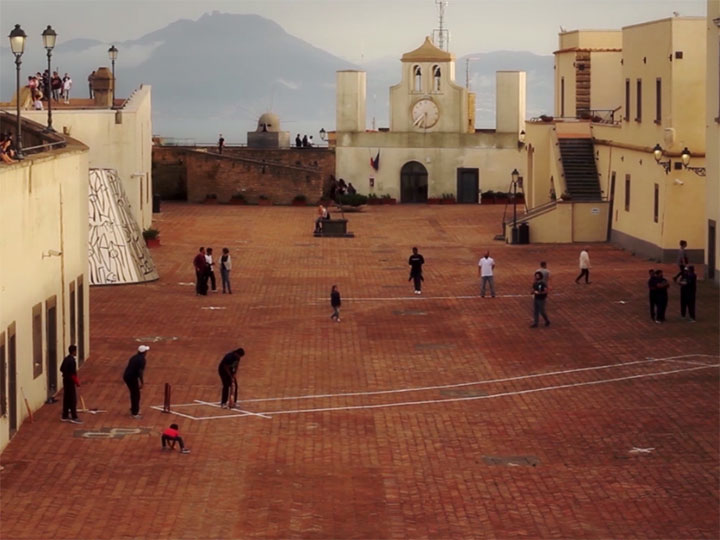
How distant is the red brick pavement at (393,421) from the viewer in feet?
66.9

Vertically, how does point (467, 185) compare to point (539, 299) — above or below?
above

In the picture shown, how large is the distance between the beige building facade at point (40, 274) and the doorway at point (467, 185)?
4125cm

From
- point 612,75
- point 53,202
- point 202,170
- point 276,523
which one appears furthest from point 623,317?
point 202,170

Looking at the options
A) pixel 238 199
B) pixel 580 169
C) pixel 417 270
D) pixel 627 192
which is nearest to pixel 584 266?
pixel 417 270

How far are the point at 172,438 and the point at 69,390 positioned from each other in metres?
2.67

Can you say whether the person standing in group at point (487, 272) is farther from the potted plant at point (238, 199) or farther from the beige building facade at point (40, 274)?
the potted plant at point (238, 199)

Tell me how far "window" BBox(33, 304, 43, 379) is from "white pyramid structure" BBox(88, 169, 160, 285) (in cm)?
1529

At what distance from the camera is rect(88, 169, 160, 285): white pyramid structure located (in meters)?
42.0

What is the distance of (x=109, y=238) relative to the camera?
42.3 meters

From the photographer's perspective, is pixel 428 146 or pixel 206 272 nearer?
pixel 206 272

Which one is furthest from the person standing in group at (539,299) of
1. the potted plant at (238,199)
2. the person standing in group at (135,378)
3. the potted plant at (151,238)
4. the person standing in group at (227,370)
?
the potted plant at (238,199)

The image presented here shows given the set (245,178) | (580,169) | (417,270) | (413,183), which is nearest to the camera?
(417,270)

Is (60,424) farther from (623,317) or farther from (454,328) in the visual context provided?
(623,317)

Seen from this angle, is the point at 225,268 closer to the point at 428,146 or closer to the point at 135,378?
the point at 135,378
